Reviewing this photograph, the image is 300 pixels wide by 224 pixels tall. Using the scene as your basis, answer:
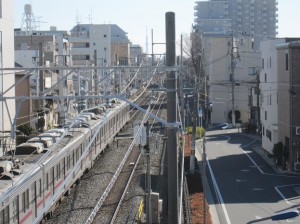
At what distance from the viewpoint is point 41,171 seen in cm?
1043

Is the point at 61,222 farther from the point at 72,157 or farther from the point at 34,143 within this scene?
the point at 72,157

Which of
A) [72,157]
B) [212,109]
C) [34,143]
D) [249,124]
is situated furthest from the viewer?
[212,109]

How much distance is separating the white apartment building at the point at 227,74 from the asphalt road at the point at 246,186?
9.62 meters

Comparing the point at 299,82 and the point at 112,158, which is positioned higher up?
the point at 299,82

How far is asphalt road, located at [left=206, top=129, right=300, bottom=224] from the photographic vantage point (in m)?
13.6

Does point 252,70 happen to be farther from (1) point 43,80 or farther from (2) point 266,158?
(1) point 43,80

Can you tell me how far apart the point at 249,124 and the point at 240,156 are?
863cm

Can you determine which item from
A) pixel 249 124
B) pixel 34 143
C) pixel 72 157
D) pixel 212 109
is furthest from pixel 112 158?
pixel 212 109

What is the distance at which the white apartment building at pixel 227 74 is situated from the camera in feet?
113

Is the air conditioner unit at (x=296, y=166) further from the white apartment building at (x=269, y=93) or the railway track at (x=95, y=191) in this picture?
the railway track at (x=95, y=191)

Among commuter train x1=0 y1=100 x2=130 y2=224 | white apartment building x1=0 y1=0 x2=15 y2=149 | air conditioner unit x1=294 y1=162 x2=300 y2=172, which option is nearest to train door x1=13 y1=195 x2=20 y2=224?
commuter train x1=0 y1=100 x2=130 y2=224

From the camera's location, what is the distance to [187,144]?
24.8m

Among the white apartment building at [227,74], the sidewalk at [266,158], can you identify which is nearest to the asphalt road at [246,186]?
the sidewalk at [266,158]

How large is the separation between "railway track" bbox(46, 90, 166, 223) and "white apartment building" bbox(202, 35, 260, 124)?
15.3 m
